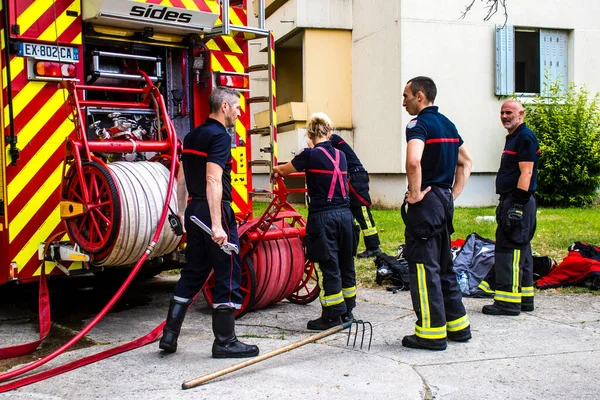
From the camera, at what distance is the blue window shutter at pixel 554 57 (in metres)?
14.3

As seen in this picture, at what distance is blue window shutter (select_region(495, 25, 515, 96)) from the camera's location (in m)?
13.7

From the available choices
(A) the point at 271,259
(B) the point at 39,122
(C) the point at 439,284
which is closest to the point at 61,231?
(B) the point at 39,122

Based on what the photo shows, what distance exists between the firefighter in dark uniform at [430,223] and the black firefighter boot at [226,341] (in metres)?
1.11

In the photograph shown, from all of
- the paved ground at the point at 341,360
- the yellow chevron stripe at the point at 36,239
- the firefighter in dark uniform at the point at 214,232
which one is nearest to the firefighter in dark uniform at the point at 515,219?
the paved ground at the point at 341,360

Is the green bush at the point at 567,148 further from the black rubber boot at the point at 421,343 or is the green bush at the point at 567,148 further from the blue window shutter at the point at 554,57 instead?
the black rubber boot at the point at 421,343

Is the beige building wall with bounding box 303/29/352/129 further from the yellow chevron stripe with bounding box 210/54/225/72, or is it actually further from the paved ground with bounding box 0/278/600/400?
the paved ground with bounding box 0/278/600/400

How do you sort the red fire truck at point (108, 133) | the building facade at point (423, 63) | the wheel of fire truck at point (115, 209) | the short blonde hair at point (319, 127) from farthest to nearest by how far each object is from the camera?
the building facade at point (423, 63) → the short blonde hair at point (319, 127) → the red fire truck at point (108, 133) → the wheel of fire truck at point (115, 209)

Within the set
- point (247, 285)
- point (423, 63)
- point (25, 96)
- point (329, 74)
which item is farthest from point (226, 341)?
point (329, 74)

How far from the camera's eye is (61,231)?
17.8 feet

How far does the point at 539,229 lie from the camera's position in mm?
10172

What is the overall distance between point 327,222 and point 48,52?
2526 millimetres

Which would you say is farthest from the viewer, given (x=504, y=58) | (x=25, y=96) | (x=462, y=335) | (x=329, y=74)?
(x=329, y=74)

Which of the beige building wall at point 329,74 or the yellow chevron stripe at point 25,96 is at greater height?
the beige building wall at point 329,74

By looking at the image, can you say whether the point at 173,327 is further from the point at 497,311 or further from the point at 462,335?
the point at 497,311
